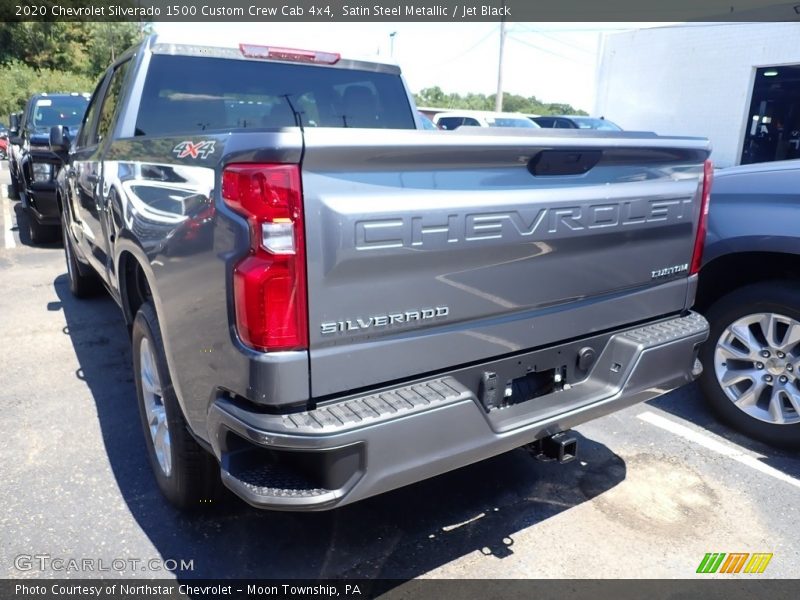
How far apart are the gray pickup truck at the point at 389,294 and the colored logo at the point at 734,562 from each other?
2.37ft

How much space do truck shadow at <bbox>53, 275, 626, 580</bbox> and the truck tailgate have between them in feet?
3.03

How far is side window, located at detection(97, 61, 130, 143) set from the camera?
392cm

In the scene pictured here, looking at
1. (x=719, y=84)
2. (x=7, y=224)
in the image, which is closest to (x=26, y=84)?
(x=7, y=224)

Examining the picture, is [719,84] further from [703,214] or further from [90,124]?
[90,124]

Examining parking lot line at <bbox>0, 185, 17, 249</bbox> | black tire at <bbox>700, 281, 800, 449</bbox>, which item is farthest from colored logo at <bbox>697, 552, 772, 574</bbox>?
parking lot line at <bbox>0, 185, 17, 249</bbox>

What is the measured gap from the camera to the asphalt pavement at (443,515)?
261 cm

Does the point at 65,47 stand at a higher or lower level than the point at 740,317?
higher

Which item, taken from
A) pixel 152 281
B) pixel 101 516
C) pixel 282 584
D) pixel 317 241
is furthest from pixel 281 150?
pixel 101 516

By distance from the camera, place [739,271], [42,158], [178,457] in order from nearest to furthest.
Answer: [178,457], [739,271], [42,158]

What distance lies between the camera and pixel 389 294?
2.04 meters

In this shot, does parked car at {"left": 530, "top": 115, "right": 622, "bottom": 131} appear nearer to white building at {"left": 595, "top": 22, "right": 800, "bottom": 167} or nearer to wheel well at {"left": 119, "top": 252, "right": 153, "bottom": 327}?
white building at {"left": 595, "top": 22, "right": 800, "bottom": 167}

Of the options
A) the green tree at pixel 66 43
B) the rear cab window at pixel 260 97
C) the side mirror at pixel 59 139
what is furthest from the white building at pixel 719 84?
the green tree at pixel 66 43

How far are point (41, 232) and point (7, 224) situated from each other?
243 centimetres

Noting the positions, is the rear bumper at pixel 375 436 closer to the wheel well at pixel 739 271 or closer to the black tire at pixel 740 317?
the black tire at pixel 740 317
